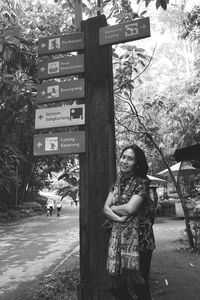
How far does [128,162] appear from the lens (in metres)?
3.16

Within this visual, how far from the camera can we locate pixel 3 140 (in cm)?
649

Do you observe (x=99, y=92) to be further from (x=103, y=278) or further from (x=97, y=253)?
(x=103, y=278)

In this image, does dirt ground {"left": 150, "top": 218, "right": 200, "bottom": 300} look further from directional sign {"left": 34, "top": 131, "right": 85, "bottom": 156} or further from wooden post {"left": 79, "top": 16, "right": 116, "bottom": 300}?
directional sign {"left": 34, "top": 131, "right": 85, "bottom": 156}

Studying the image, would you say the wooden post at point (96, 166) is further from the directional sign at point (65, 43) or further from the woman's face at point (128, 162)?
the woman's face at point (128, 162)

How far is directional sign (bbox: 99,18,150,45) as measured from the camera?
3707mm

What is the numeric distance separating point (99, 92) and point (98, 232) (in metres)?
1.64

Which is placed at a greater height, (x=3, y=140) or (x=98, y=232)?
(x=3, y=140)

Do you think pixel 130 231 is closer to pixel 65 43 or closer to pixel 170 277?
pixel 65 43

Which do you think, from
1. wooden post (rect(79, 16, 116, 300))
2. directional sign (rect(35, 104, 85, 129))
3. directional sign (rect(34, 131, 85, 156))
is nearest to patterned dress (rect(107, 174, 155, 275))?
wooden post (rect(79, 16, 116, 300))

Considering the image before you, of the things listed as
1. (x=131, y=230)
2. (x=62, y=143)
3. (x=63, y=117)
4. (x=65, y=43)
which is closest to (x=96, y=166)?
(x=62, y=143)

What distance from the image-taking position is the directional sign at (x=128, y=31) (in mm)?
3707

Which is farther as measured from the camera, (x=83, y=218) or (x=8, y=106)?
(x=8, y=106)

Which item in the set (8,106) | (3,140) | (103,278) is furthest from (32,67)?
(103,278)

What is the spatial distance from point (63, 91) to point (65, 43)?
2.05 feet
